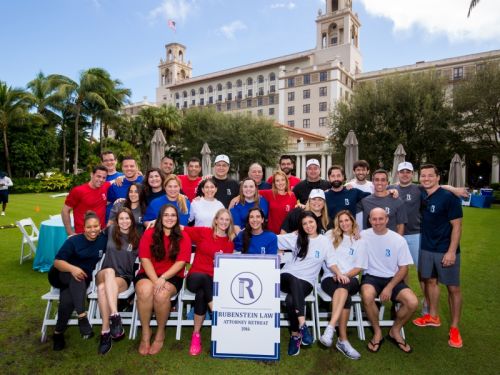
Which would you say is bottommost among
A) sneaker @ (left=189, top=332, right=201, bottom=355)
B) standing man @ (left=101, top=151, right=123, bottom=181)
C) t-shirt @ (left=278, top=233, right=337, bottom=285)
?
sneaker @ (left=189, top=332, right=201, bottom=355)

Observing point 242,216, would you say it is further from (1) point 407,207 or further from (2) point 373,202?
(1) point 407,207

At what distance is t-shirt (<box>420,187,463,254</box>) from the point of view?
4508 millimetres

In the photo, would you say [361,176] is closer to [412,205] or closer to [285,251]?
[412,205]

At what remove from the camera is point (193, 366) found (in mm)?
3740

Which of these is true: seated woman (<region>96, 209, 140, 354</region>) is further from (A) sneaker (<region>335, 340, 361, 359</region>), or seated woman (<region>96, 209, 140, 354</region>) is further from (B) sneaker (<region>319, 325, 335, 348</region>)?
(A) sneaker (<region>335, 340, 361, 359</region>)

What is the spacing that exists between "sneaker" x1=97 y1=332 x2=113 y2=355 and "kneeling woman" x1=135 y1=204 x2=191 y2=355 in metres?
0.37

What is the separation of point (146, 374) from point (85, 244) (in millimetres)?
1851

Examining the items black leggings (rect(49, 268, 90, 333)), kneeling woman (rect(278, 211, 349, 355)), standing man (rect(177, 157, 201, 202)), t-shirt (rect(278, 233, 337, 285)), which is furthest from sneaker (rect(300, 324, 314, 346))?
standing man (rect(177, 157, 201, 202))

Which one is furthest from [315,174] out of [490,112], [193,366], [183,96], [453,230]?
[183,96]

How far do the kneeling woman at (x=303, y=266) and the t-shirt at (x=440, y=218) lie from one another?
1.39m

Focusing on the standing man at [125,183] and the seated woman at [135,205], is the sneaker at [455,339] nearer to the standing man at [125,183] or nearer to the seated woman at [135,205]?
the seated woman at [135,205]

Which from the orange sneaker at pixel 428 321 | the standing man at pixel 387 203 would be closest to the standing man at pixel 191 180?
the standing man at pixel 387 203

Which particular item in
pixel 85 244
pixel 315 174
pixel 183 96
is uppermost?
pixel 183 96

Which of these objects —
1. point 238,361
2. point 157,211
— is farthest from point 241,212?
point 238,361
